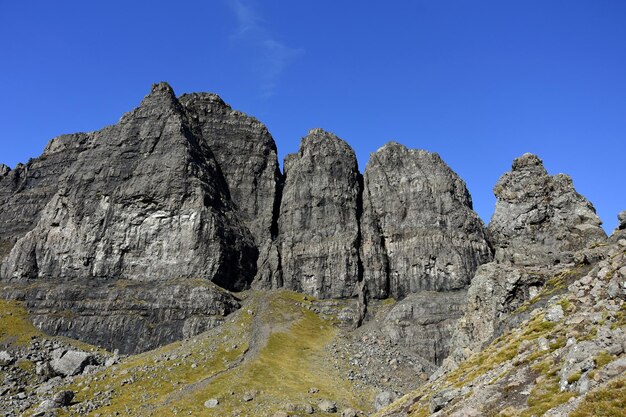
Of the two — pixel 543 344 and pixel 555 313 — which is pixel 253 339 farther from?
pixel 543 344

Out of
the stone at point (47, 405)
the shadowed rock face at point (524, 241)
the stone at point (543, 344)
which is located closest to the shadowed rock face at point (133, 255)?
the stone at point (47, 405)

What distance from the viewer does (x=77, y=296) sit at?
6767 inches

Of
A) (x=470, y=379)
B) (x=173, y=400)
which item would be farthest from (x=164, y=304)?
(x=470, y=379)

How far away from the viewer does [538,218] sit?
82812mm

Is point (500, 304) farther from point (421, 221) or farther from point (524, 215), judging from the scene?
point (421, 221)

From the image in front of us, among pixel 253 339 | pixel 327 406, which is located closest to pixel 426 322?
pixel 253 339

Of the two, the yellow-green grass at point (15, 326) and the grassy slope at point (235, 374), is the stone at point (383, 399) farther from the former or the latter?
the yellow-green grass at point (15, 326)

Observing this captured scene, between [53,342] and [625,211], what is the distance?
525ft

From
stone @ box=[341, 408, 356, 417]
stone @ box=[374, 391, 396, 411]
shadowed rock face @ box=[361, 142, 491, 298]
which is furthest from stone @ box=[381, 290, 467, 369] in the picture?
stone @ box=[341, 408, 356, 417]

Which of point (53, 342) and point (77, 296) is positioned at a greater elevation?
point (77, 296)

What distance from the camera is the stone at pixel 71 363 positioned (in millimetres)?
129750

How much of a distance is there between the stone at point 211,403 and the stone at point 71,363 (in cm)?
5035

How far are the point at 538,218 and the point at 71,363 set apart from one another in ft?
413

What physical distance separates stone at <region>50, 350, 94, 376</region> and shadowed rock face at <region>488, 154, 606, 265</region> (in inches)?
4550
